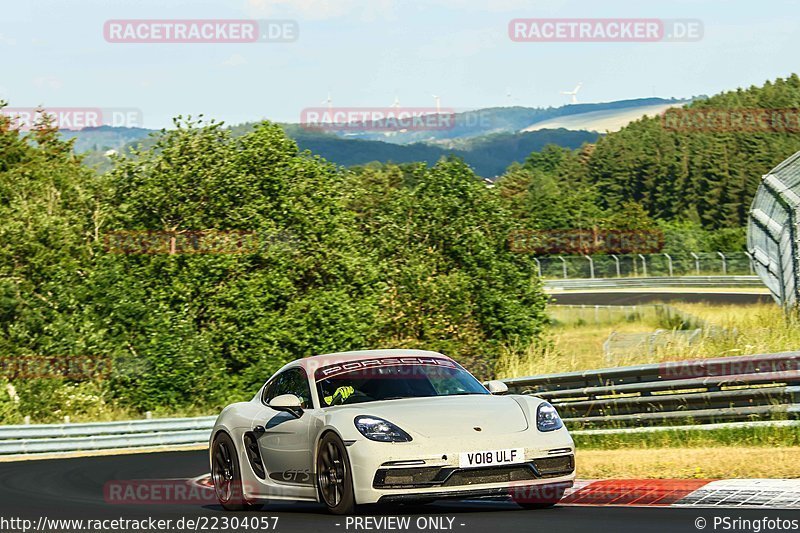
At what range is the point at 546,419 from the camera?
9.05 meters

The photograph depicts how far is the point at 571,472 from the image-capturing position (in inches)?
348

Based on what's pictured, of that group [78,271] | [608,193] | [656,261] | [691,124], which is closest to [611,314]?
[656,261]

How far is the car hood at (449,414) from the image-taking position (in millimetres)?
8609

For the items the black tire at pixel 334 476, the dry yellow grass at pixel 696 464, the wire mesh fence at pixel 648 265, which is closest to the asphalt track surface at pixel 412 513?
the black tire at pixel 334 476

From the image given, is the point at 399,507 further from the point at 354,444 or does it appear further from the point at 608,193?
the point at 608,193

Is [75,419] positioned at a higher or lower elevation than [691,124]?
lower

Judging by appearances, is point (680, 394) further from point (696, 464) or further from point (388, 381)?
point (388, 381)

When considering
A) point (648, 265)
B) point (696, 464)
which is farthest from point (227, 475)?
point (648, 265)

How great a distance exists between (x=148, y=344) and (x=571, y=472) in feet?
112

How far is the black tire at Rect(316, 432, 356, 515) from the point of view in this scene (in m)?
8.64

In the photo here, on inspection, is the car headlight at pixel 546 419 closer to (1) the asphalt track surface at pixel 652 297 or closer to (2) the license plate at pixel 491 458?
(2) the license plate at pixel 491 458

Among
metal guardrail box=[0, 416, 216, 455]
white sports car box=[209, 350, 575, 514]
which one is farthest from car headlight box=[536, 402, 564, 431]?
metal guardrail box=[0, 416, 216, 455]
